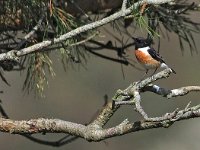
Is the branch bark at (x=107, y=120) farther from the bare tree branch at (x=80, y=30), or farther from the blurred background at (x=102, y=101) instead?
the blurred background at (x=102, y=101)

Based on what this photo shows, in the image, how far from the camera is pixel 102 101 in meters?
5.82

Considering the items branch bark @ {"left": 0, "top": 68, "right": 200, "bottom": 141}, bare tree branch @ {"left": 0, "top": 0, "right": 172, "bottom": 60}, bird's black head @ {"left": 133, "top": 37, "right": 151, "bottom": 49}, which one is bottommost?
branch bark @ {"left": 0, "top": 68, "right": 200, "bottom": 141}

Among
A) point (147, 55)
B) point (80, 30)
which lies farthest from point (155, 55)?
point (80, 30)

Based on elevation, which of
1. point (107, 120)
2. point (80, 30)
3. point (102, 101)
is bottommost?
point (102, 101)

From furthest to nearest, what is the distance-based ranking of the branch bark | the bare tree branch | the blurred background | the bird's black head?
the blurred background
the bird's black head
the bare tree branch
the branch bark

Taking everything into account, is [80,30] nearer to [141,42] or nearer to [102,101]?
[141,42]

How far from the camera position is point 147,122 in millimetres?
1175

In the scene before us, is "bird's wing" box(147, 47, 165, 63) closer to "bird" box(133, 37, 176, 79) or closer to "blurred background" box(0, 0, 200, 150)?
"bird" box(133, 37, 176, 79)

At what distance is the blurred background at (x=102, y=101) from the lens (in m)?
5.63

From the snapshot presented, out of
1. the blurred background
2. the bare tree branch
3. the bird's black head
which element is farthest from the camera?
the blurred background

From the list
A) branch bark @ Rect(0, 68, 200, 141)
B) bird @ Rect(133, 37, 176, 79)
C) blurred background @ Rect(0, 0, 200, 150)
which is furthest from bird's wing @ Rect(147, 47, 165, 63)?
blurred background @ Rect(0, 0, 200, 150)

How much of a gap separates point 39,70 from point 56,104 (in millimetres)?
4174

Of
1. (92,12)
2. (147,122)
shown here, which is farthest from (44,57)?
(147,122)

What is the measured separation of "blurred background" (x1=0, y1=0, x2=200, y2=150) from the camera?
5.63 meters
